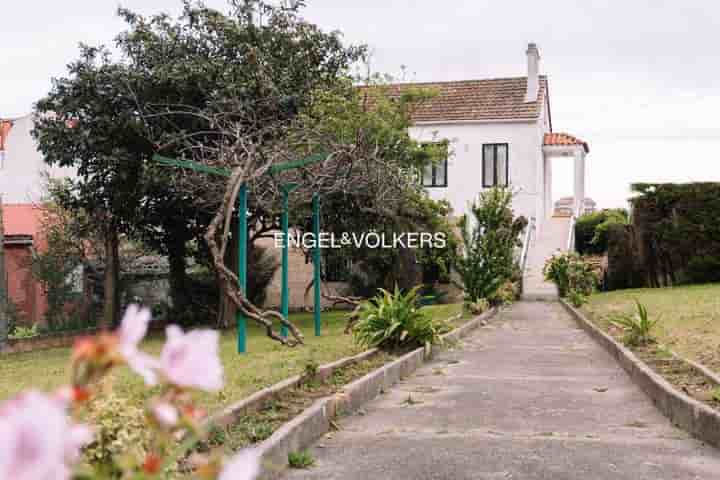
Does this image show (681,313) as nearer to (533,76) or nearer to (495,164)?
(495,164)

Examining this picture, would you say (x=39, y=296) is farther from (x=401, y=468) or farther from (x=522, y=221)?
(x=401, y=468)

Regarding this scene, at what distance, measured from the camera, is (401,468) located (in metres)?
5.98

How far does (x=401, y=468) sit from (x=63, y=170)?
29279mm

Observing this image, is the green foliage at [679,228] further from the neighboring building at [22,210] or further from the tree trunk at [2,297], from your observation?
Result: the tree trunk at [2,297]

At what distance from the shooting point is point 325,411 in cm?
744

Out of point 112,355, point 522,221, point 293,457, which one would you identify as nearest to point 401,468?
point 293,457

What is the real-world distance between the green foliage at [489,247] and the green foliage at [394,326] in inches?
387

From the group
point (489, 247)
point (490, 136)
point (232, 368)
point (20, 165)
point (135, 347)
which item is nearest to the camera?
point (135, 347)

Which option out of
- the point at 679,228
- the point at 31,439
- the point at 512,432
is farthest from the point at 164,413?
the point at 679,228

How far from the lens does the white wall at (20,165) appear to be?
32469 millimetres

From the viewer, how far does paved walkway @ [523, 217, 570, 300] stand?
30.4 meters

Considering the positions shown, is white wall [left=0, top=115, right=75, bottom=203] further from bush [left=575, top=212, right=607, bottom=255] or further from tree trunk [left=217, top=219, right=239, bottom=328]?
bush [left=575, top=212, right=607, bottom=255]

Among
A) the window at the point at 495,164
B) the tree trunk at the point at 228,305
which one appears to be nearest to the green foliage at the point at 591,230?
the window at the point at 495,164

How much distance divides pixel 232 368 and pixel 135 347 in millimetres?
9102
